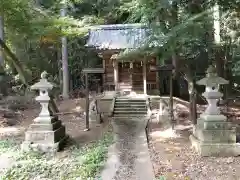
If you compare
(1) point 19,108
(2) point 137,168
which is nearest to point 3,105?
(1) point 19,108

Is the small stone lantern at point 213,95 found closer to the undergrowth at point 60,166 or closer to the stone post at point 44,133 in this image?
the undergrowth at point 60,166

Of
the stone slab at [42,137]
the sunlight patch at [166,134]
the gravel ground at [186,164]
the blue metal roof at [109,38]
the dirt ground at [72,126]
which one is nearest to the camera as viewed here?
the gravel ground at [186,164]

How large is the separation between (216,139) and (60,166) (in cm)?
407

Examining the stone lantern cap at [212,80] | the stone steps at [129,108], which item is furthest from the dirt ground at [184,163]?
the stone steps at [129,108]

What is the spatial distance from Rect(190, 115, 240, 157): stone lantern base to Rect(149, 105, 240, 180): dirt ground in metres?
0.22

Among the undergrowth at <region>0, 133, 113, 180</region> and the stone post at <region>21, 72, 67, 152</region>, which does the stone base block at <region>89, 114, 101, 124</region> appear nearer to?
the stone post at <region>21, 72, 67, 152</region>

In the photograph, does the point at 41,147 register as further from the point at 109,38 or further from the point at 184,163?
the point at 109,38

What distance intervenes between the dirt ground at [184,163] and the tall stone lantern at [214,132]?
9.4 inches

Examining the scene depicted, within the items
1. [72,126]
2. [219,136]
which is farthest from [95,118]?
[219,136]

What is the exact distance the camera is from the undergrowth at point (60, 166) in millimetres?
7203

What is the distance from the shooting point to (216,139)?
8.28 meters

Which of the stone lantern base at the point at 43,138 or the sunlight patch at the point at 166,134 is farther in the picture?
the sunlight patch at the point at 166,134

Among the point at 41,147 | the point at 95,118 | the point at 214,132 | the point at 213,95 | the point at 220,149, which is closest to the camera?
the point at 220,149

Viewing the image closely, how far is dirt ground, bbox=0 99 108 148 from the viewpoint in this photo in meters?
11.1
